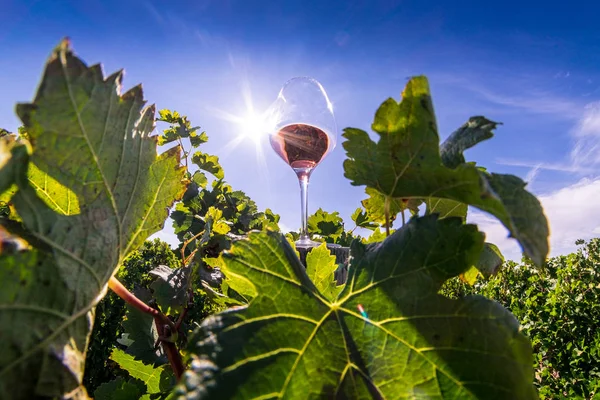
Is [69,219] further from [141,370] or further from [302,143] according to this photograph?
[302,143]

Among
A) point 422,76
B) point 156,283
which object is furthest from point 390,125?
point 156,283

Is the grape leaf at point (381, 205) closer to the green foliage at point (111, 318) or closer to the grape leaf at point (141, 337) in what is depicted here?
the grape leaf at point (141, 337)

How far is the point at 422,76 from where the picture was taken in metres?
0.64

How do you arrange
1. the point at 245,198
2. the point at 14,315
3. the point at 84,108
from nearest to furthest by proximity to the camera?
the point at 14,315, the point at 84,108, the point at 245,198

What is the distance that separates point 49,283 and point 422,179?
0.54m

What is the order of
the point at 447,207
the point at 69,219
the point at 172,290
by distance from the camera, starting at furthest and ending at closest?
the point at 172,290 → the point at 447,207 → the point at 69,219

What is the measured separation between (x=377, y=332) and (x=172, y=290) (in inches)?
32.1

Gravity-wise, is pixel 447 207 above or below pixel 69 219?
above

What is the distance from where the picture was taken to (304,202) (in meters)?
2.82

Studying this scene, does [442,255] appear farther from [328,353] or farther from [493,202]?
[328,353]

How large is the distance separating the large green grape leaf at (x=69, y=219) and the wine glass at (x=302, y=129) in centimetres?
216

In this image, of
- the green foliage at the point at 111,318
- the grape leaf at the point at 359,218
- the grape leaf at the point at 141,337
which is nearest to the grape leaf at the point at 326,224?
the grape leaf at the point at 359,218

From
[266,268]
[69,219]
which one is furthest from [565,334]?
[69,219]

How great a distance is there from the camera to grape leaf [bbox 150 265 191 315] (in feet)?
4.20
